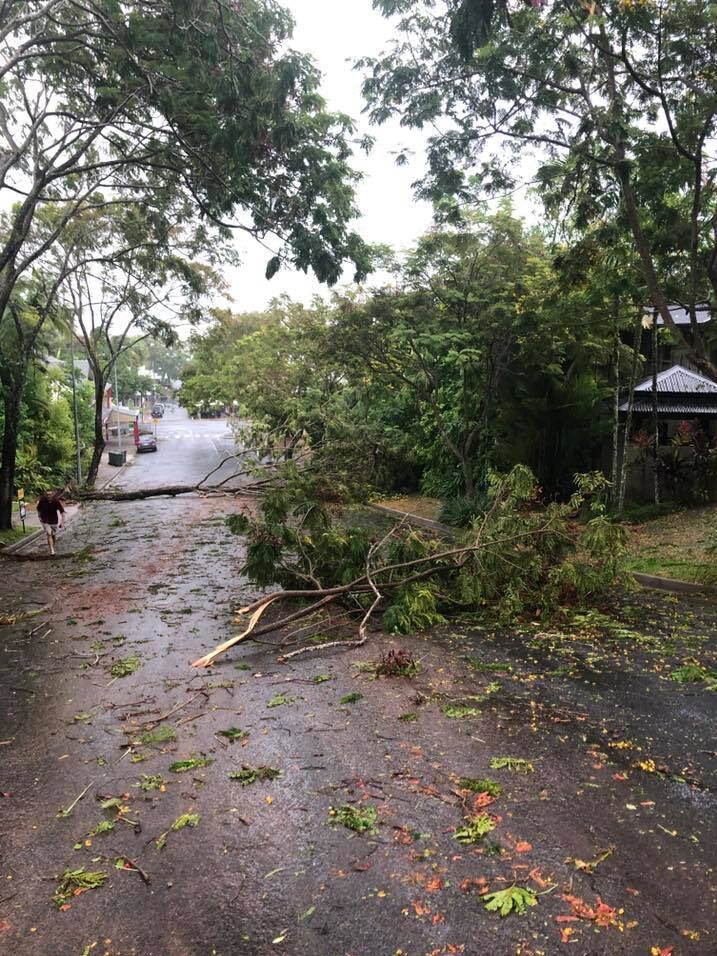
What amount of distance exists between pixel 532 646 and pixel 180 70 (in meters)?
9.45

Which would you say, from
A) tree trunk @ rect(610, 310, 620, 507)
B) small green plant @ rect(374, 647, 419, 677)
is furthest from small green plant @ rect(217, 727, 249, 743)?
tree trunk @ rect(610, 310, 620, 507)

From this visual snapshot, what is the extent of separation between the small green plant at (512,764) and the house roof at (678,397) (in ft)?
43.8

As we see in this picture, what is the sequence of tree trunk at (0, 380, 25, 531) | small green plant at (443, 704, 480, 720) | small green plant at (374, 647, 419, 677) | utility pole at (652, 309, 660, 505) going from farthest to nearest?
1. utility pole at (652, 309, 660, 505)
2. tree trunk at (0, 380, 25, 531)
3. small green plant at (374, 647, 419, 677)
4. small green plant at (443, 704, 480, 720)

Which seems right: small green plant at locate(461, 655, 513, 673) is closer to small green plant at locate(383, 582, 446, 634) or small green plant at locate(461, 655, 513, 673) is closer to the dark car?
small green plant at locate(383, 582, 446, 634)

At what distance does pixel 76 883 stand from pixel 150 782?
1183 millimetres

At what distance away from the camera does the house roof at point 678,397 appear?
54.4 ft

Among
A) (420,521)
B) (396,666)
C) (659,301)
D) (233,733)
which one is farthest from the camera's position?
(420,521)

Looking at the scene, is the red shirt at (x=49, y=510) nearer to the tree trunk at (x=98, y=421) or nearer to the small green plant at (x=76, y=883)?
the tree trunk at (x=98, y=421)

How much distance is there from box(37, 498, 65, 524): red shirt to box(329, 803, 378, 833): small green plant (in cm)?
1209

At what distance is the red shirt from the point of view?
1438cm

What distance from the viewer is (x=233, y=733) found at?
18.7ft

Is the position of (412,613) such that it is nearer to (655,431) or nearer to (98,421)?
(655,431)

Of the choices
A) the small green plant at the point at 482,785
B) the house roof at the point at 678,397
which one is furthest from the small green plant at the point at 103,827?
the house roof at the point at 678,397

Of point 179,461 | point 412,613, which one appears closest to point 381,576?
point 412,613
